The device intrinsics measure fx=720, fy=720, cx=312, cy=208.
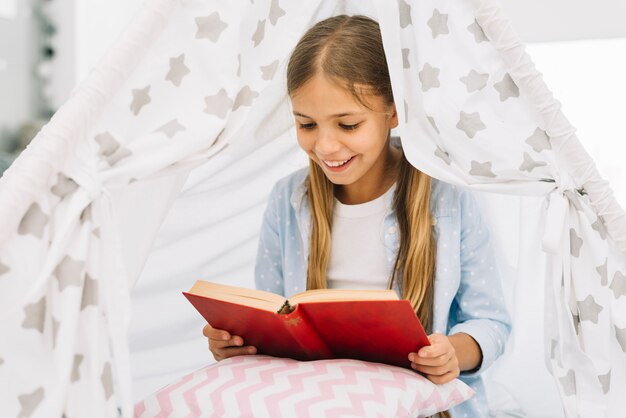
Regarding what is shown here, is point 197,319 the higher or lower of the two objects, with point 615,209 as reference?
lower

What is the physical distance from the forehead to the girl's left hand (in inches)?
15.3

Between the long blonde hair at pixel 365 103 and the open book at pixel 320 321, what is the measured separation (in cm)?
23

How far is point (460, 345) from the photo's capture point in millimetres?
1162

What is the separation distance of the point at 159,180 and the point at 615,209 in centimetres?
65

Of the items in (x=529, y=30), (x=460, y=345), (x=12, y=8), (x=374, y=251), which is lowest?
(x=460, y=345)

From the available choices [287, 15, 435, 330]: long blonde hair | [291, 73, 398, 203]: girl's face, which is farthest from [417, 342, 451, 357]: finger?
[291, 73, 398, 203]: girl's face

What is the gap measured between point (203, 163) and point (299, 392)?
0.36m

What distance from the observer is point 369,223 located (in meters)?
1.36

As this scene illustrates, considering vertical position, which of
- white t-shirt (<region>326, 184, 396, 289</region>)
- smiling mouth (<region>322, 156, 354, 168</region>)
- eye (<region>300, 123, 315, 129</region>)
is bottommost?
white t-shirt (<region>326, 184, 396, 289</region>)

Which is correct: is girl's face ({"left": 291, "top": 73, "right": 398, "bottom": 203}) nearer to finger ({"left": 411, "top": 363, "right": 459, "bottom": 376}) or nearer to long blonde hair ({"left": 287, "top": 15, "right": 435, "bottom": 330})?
long blonde hair ({"left": 287, "top": 15, "right": 435, "bottom": 330})

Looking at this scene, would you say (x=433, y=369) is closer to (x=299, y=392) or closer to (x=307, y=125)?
(x=299, y=392)

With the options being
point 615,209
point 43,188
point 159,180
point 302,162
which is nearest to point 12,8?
point 302,162

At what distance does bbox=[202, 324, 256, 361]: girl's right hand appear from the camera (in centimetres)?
113

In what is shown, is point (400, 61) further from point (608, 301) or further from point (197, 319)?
point (197, 319)
